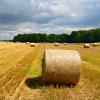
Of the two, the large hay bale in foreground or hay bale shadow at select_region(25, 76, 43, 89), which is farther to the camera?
hay bale shadow at select_region(25, 76, 43, 89)

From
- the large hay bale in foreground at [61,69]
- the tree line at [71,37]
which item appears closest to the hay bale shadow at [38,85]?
the large hay bale in foreground at [61,69]

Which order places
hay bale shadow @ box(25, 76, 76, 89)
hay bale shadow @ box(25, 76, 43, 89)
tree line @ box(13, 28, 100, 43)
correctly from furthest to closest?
tree line @ box(13, 28, 100, 43) → hay bale shadow @ box(25, 76, 43, 89) → hay bale shadow @ box(25, 76, 76, 89)

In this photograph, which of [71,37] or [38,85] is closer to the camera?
[38,85]

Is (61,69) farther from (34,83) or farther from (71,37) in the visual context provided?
(71,37)

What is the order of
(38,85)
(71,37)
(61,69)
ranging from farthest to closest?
(71,37)
(38,85)
(61,69)

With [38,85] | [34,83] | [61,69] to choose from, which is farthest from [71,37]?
[61,69]

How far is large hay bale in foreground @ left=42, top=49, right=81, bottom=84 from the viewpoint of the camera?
1297cm

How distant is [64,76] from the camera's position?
13.0m

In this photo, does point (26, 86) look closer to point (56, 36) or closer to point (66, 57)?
point (66, 57)

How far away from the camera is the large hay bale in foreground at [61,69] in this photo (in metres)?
13.0

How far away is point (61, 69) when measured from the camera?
42.8 feet

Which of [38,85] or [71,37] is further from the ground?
[38,85]

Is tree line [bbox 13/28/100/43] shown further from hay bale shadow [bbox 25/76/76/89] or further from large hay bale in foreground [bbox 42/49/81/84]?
large hay bale in foreground [bbox 42/49/81/84]

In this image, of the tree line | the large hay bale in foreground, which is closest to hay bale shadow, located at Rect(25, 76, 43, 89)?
the large hay bale in foreground
